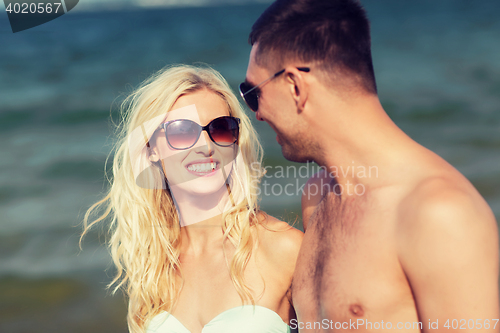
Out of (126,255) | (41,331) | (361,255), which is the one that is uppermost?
(361,255)

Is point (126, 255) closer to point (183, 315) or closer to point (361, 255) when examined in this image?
point (183, 315)

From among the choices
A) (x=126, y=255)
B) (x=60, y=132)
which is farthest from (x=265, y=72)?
(x=60, y=132)

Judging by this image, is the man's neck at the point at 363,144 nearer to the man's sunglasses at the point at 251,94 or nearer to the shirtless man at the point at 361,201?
the shirtless man at the point at 361,201

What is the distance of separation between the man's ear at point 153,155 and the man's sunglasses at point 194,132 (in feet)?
0.80

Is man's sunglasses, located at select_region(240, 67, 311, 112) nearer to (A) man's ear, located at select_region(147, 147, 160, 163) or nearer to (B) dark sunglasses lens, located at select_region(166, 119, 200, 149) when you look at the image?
(B) dark sunglasses lens, located at select_region(166, 119, 200, 149)

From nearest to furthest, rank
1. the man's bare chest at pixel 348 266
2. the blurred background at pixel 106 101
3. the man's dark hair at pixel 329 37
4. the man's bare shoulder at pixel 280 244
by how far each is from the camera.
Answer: the man's bare chest at pixel 348 266
the man's dark hair at pixel 329 37
the man's bare shoulder at pixel 280 244
the blurred background at pixel 106 101

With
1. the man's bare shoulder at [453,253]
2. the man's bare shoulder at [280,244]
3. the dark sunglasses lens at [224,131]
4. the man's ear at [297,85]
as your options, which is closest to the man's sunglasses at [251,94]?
the man's ear at [297,85]

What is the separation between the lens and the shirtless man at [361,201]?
63.1 inches

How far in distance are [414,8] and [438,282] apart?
571 inches

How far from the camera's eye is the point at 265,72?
7.42ft

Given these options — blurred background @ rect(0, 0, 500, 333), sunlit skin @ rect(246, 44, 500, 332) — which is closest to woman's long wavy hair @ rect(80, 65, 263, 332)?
sunlit skin @ rect(246, 44, 500, 332)

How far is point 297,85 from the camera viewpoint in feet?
7.14

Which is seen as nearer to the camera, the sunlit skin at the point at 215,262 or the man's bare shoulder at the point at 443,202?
the man's bare shoulder at the point at 443,202

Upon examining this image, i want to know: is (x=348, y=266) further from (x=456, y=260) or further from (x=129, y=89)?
(x=129, y=89)
